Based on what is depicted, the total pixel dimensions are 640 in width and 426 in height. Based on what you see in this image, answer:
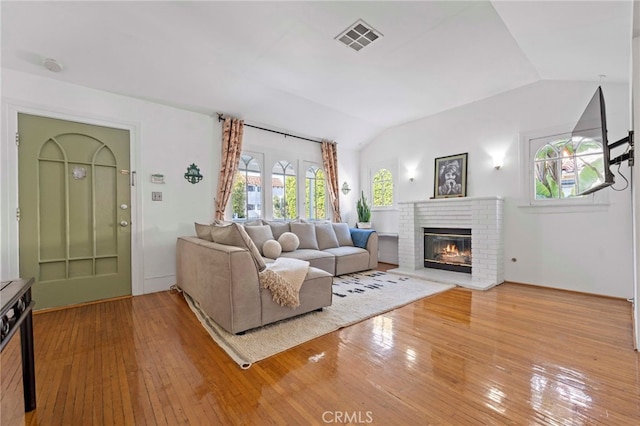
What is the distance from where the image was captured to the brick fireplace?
4070mm

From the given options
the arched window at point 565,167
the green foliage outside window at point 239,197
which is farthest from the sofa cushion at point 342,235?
the arched window at point 565,167

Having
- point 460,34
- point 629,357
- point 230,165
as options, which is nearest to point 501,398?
point 629,357

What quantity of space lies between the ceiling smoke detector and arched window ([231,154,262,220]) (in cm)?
232

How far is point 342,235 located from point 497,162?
278 centimetres

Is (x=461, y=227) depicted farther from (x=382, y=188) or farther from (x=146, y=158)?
(x=146, y=158)

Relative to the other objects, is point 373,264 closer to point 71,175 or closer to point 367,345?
point 367,345

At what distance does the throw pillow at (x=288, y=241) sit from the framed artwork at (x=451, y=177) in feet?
8.80

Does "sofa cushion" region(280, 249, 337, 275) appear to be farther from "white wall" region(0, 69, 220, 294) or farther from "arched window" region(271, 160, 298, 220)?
"white wall" region(0, 69, 220, 294)

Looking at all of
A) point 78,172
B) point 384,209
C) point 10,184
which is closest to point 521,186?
point 384,209

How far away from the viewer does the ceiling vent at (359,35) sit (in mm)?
2794

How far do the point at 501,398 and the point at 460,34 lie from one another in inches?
128

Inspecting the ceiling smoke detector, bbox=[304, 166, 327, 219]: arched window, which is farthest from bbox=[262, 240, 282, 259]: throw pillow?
the ceiling smoke detector

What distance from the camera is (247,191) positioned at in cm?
472

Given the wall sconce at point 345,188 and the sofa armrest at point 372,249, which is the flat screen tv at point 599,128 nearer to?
the sofa armrest at point 372,249
